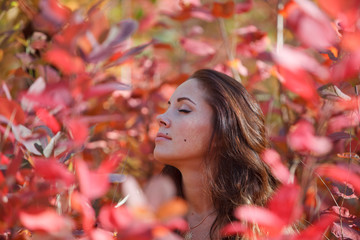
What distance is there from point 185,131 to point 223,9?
518 millimetres

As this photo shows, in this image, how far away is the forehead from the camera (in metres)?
1.22

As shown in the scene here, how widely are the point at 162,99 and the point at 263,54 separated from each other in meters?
0.50

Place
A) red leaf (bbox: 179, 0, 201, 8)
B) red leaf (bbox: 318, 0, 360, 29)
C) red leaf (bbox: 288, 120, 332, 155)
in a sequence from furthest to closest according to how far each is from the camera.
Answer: red leaf (bbox: 179, 0, 201, 8)
red leaf (bbox: 288, 120, 332, 155)
red leaf (bbox: 318, 0, 360, 29)

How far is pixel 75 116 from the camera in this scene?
0.68 metres

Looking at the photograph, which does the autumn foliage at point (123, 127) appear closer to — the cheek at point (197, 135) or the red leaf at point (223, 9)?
the red leaf at point (223, 9)

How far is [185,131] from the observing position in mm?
1151

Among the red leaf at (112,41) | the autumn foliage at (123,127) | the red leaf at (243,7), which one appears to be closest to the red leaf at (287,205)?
the autumn foliage at (123,127)

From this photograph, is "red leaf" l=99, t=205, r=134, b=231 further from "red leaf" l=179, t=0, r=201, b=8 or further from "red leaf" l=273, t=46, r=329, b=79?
"red leaf" l=179, t=0, r=201, b=8

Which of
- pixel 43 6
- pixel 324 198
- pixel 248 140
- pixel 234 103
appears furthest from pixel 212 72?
pixel 43 6

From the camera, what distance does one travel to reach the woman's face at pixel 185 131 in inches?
45.1

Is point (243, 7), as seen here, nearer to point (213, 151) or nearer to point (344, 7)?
point (213, 151)

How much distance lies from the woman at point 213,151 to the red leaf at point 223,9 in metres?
0.29

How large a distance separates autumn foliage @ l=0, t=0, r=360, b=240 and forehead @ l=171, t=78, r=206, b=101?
0.26 m

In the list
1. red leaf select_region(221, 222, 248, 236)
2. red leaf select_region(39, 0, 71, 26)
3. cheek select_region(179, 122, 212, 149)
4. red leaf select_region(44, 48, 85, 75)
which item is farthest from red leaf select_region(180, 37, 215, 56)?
red leaf select_region(44, 48, 85, 75)
